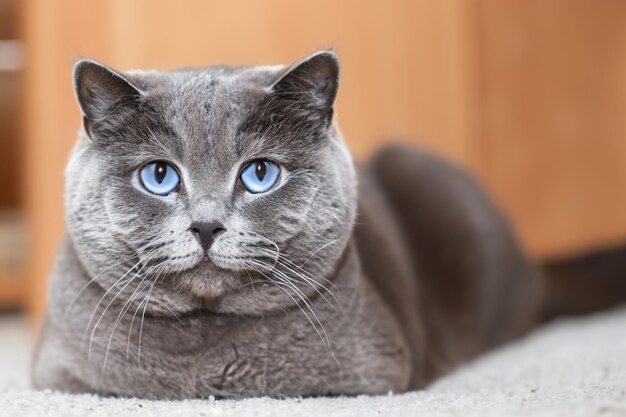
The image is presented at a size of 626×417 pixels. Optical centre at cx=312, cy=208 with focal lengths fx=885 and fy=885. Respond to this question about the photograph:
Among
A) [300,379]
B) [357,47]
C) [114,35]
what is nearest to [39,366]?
[300,379]

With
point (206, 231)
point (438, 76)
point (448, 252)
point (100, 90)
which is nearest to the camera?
point (206, 231)

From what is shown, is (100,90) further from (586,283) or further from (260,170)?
(586,283)

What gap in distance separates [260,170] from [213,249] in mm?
147

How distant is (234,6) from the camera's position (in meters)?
2.11

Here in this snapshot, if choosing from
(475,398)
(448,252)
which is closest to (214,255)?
(475,398)

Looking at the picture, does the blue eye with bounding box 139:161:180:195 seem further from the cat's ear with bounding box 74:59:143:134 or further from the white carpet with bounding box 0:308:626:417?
the white carpet with bounding box 0:308:626:417

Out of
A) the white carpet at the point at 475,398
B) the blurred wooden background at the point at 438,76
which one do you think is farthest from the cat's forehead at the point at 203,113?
the blurred wooden background at the point at 438,76

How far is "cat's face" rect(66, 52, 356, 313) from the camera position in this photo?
1.16 m

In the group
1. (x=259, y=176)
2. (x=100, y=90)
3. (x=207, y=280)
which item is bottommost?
(x=207, y=280)

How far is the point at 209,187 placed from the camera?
3.78 ft

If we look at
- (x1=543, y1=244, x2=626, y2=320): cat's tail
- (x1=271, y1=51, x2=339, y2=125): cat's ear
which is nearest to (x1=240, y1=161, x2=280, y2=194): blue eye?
(x1=271, y1=51, x2=339, y2=125): cat's ear

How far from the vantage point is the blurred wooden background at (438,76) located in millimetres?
2076

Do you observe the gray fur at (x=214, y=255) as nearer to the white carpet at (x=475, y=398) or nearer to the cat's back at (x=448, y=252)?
the white carpet at (x=475, y=398)

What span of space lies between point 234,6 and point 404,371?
108 cm
